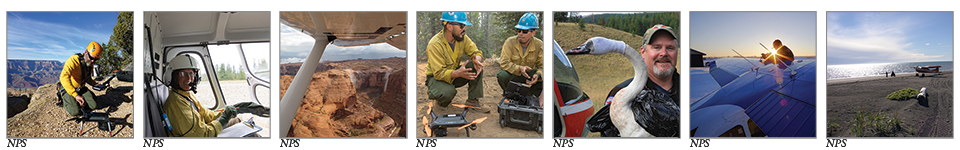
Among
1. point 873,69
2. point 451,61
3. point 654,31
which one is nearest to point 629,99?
point 654,31

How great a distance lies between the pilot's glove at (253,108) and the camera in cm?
618

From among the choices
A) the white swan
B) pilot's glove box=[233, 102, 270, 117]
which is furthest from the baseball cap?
pilot's glove box=[233, 102, 270, 117]

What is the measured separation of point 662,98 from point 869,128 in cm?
265

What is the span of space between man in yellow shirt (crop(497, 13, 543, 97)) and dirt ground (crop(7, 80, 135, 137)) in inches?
183

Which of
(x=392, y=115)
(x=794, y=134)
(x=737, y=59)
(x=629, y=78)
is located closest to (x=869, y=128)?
(x=794, y=134)

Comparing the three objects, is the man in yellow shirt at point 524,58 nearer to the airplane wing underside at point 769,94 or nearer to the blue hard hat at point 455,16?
the blue hard hat at point 455,16

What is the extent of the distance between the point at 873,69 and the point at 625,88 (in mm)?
3081

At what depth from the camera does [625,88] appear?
6168mm

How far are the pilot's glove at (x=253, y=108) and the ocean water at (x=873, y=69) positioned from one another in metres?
6.99

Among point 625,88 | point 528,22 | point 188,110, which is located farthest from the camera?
point 188,110

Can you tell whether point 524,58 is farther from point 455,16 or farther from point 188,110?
point 188,110

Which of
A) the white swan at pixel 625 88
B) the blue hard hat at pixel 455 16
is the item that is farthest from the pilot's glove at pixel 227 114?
the white swan at pixel 625 88

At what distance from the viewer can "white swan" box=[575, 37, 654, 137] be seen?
6.09 m

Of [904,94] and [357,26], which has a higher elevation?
[357,26]
